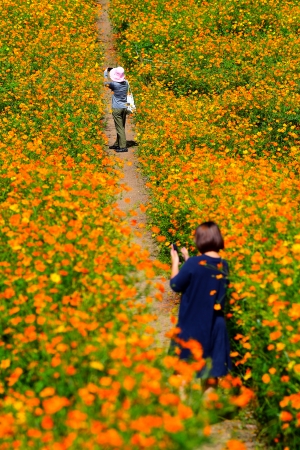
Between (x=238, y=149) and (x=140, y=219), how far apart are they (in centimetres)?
301

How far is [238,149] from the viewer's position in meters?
11.2

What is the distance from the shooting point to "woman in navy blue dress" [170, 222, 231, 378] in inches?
176

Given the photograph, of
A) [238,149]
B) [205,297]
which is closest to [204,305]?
[205,297]

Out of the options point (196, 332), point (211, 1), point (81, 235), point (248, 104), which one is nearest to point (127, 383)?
point (196, 332)

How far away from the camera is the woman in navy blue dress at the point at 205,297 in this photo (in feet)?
14.7

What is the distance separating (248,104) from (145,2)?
1022 cm

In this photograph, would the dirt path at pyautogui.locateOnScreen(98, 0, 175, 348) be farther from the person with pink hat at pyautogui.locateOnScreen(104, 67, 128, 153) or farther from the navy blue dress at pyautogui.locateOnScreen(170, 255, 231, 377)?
the person with pink hat at pyautogui.locateOnScreen(104, 67, 128, 153)

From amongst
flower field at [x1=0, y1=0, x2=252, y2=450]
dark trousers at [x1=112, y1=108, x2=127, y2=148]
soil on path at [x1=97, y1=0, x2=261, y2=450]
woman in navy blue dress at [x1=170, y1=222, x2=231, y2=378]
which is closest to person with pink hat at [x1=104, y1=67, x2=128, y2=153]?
dark trousers at [x1=112, y1=108, x2=127, y2=148]

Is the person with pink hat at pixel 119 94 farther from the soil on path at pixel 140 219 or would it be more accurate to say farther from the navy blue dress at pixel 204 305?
the navy blue dress at pixel 204 305

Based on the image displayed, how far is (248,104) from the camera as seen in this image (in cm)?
1259

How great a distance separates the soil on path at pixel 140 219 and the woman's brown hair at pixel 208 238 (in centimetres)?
44

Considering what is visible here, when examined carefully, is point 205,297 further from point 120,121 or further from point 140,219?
point 120,121

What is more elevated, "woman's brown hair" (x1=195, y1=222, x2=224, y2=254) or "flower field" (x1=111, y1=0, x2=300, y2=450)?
"woman's brown hair" (x1=195, y1=222, x2=224, y2=254)

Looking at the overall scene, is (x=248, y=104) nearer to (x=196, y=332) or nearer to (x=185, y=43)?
(x=185, y=43)
